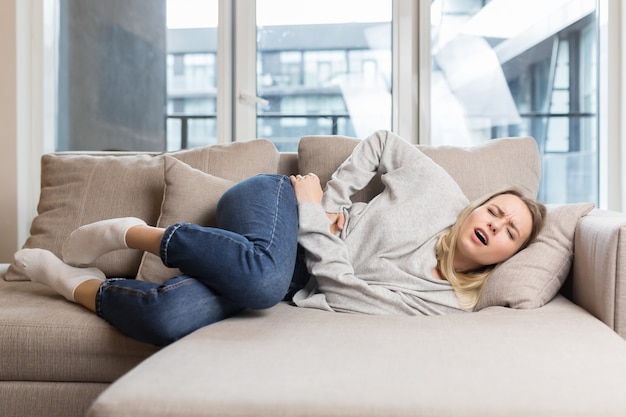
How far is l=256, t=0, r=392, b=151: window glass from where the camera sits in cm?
280

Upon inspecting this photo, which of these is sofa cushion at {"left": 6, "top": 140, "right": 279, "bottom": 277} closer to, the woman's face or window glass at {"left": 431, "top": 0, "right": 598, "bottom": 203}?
the woman's face

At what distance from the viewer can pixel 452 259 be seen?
1674 mm

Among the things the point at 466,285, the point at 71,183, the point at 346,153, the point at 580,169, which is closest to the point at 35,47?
the point at 71,183

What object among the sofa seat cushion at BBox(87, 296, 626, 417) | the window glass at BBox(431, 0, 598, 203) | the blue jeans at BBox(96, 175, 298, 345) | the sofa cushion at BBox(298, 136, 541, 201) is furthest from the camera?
the window glass at BBox(431, 0, 598, 203)

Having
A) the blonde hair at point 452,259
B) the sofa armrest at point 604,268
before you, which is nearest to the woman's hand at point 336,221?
the blonde hair at point 452,259

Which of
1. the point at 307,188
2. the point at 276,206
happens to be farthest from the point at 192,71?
the point at 276,206

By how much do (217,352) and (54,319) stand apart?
55 cm

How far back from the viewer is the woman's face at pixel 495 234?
1636 millimetres

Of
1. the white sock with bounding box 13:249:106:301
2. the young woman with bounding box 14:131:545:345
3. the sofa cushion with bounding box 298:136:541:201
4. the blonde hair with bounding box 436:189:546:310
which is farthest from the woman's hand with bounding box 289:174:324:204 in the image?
the white sock with bounding box 13:249:106:301

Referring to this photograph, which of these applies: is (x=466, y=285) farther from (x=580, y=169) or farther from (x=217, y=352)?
(x=580, y=169)

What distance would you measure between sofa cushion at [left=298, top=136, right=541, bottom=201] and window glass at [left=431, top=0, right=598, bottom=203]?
0.82m

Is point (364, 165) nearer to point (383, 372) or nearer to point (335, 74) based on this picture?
point (383, 372)

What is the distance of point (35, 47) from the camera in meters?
2.89

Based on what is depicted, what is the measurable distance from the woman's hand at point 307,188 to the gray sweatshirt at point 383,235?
3 centimetres
